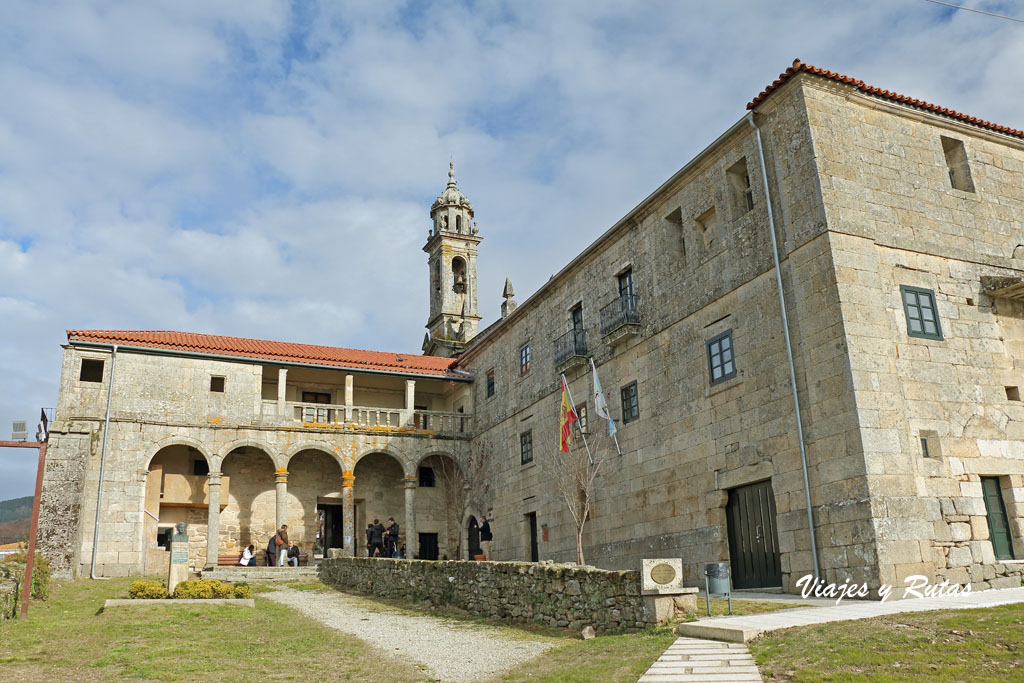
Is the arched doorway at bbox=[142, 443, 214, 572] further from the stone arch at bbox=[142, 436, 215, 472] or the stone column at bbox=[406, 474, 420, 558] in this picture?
the stone column at bbox=[406, 474, 420, 558]

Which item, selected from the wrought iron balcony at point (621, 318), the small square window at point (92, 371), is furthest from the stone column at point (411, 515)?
the wrought iron balcony at point (621, 318)

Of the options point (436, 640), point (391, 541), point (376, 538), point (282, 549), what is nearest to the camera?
point (436, 640)

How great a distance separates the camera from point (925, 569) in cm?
1190

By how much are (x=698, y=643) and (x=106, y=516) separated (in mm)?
20039

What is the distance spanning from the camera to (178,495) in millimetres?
25781

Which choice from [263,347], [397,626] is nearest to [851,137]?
[397,626]

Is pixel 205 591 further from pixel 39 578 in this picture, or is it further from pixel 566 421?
pixel 566 421

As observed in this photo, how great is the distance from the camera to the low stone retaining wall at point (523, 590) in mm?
10570

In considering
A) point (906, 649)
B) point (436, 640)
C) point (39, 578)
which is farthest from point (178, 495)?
point (906, 649)

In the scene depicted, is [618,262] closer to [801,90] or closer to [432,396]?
[801,90]

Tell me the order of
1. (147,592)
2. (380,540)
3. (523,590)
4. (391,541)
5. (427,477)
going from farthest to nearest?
(427,477) → (380,540) → (391,541) → (147,592) → (523,590)

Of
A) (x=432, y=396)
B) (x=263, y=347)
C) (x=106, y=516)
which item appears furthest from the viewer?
(x=432, y=396)

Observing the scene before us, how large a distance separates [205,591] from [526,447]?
35.5ft

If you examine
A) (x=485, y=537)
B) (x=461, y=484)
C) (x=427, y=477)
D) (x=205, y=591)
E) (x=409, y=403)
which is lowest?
(x=205, y=591)
